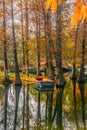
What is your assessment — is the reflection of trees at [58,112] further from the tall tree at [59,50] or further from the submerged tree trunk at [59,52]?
the submerged tree trunk at [59,52]

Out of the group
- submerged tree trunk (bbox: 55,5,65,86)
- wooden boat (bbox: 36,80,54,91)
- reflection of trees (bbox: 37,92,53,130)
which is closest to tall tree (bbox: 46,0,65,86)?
submerged tree trunk (bbox: 55,5,65,86)

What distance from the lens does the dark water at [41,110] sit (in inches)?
640

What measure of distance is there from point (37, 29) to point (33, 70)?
1891 cm

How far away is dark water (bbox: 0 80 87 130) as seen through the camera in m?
16.3

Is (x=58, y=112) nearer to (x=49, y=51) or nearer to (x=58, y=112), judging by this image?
(x=58, y=112)

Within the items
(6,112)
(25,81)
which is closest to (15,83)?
(25,81)

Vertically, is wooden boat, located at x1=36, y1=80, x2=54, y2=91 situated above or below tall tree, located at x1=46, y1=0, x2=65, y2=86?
below

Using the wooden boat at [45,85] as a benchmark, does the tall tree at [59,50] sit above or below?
above

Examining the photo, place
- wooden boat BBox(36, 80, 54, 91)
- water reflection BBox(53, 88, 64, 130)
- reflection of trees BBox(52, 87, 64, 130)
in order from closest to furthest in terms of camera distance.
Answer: water reflection BBox(53, 88, 64, 130) → reflection of trees BBox(52, 87, 64, 130) → wooden boat BBox(36, 80, 54, 91)

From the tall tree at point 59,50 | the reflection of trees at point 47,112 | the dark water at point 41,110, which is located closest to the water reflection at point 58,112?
the dark water at point 41,110

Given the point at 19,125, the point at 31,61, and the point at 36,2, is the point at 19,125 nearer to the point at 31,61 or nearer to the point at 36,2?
the point at 36,2

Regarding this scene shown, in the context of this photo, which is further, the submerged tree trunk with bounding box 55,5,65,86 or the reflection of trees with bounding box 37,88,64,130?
the submerged tree trunk with bounding box 55,5,65,86

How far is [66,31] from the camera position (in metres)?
51.6

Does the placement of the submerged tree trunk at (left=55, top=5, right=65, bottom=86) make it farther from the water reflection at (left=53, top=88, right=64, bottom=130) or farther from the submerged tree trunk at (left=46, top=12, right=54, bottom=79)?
the water reflection at (left=53, top=88, right=64, bottom=130)
